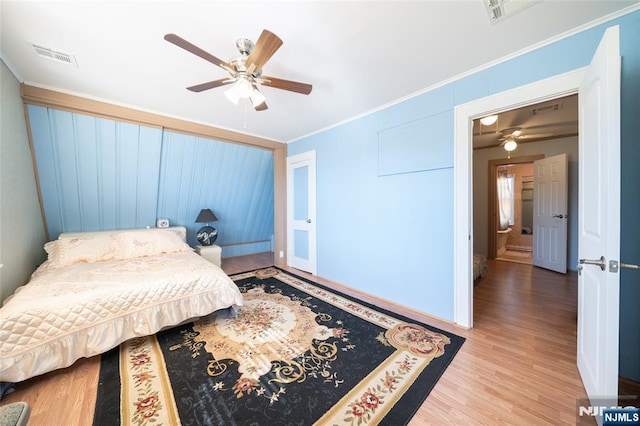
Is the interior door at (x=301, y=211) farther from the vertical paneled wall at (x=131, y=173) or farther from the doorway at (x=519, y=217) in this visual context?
the doorway at (x=519, y=217)

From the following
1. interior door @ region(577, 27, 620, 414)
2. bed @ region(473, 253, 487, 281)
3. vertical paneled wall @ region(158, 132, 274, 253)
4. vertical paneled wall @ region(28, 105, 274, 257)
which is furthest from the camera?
vertical paneled wall @ region(158, 132, 274, 253)

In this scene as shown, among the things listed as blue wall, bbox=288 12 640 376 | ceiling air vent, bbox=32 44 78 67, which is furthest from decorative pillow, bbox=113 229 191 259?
blue wall, bbox=288 12 640 376

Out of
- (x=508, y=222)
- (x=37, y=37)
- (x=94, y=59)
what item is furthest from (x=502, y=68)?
(x=508, y=222)

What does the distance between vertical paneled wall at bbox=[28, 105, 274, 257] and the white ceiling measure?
0.50 m

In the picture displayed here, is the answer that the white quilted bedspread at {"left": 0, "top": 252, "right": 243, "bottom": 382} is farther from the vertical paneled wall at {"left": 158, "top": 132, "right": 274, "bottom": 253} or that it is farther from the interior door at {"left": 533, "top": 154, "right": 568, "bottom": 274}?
the interior door at {"left": 533, "top": 154, "right": 568, "bottom": 274}

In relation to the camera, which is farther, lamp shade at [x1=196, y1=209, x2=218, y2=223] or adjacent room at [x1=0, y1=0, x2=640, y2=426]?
lamp shade at [x1=196, y1=209, x2=218, y2=223]

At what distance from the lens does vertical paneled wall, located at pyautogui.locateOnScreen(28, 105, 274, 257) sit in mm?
2613

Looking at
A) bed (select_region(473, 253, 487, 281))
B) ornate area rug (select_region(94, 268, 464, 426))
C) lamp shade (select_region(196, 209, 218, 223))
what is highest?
lamp shade (select_region(196, 209, 218, 223))

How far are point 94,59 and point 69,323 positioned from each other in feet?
7.01

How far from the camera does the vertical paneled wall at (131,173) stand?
8.57ft

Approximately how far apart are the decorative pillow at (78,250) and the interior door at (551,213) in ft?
22.6

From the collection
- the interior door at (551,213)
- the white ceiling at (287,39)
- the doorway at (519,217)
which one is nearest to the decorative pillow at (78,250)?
the white ceiling at (287,39)

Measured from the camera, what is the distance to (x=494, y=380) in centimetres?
156

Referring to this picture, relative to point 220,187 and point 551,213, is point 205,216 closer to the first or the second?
point 220,187
